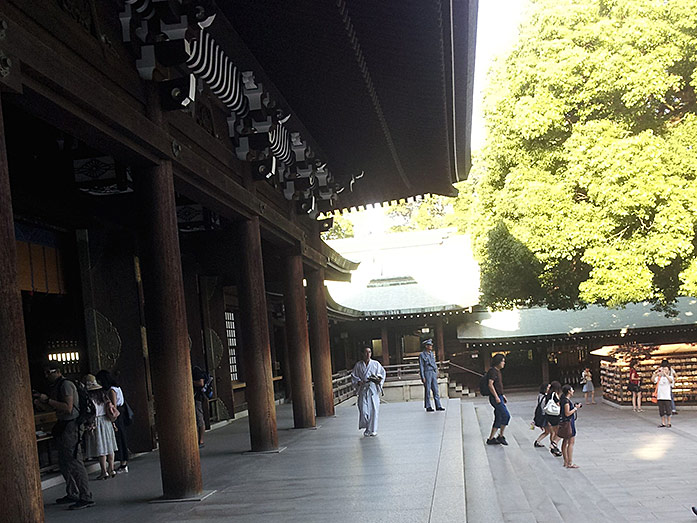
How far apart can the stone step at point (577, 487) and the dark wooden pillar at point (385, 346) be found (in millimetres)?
12798

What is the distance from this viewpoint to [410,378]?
26.7m

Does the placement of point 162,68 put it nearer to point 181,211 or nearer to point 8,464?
point 8,464

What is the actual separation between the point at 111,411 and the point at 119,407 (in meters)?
0.42

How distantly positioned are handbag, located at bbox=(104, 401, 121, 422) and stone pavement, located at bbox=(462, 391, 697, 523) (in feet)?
13.8

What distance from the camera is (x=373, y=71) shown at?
26.8 ft

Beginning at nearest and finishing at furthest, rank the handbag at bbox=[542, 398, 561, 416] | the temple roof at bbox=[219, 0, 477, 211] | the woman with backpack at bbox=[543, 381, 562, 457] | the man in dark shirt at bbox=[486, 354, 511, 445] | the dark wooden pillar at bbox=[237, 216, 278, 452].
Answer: the temple roof at bbox=[219, 0, 477, 211] < the dark wooden pillar at bbox=[237, 216, 278, 452] < the man in dark shirt at bbox=[486, 354, 511, 445] < the woman with backpack at bbox=[543, 381, 562, 457] < the handbag at bbox=[542, 398, 561, 416]

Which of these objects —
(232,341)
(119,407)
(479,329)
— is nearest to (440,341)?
(479,329)

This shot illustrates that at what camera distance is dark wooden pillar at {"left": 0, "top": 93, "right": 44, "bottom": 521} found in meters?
3.89

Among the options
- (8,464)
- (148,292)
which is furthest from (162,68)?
(8,464)

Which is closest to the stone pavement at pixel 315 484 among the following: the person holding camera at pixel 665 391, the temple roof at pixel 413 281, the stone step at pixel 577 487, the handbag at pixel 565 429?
the stone step at pixel 577 487

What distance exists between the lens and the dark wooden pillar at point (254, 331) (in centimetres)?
935

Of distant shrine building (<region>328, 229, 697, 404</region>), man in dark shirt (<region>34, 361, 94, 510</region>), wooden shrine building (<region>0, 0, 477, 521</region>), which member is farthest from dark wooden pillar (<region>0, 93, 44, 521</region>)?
distant shrine building (<region>328, 229, 697, 404</region>)

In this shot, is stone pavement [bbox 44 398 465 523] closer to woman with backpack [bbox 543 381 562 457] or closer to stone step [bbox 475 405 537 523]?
stone step [bbox 475 405 537 523]

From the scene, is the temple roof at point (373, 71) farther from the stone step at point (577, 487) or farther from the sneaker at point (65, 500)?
the stone step at point (577, 487)
